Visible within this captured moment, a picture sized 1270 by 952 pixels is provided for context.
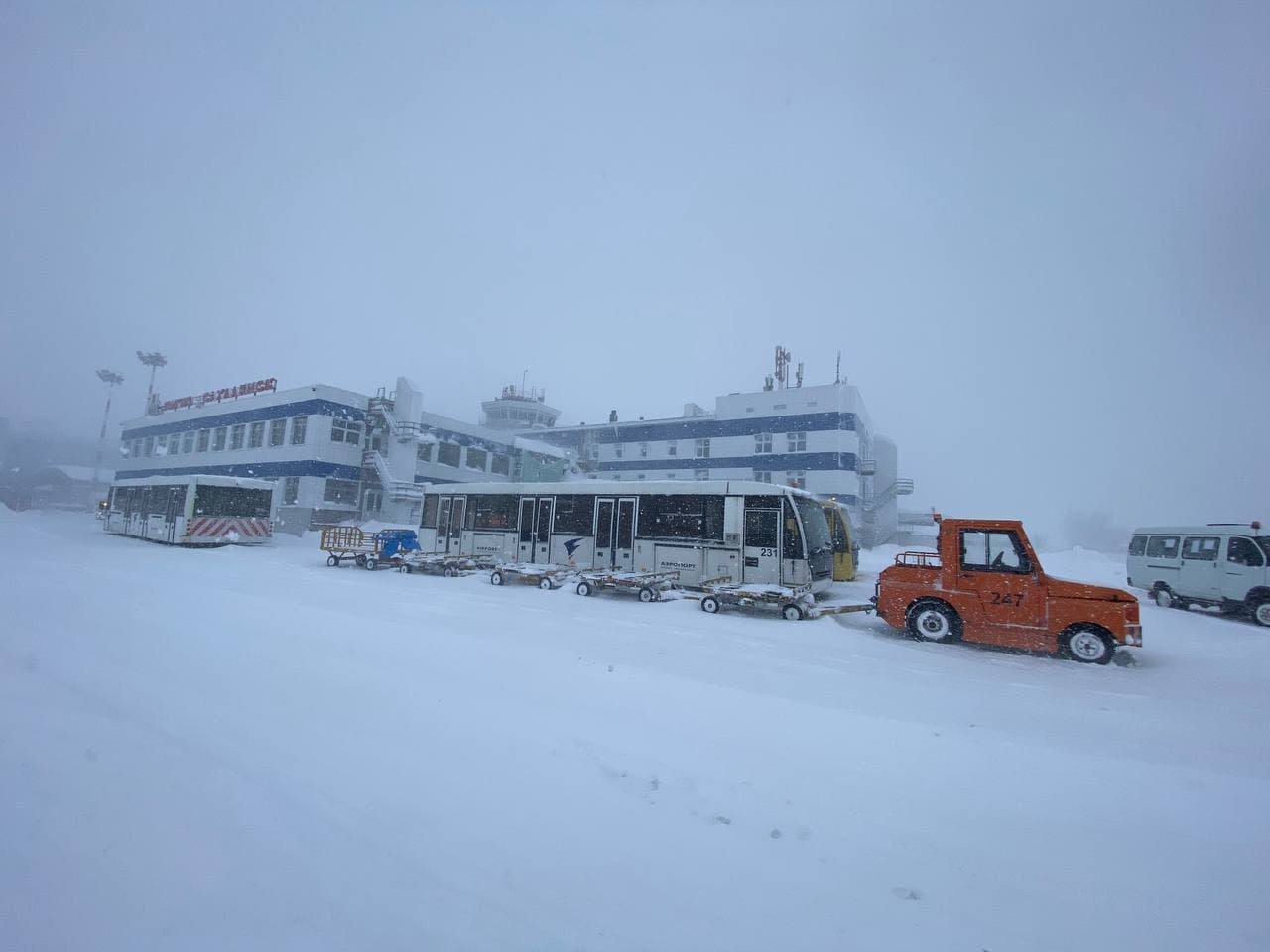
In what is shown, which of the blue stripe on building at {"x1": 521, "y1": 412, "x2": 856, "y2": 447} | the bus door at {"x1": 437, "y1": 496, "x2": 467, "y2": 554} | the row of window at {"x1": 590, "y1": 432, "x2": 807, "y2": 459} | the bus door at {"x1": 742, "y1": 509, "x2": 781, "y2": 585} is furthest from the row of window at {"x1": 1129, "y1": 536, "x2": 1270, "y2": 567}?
the row of window at {"x1": 590, "y1": 432, "x2": 807, "y2": 459}

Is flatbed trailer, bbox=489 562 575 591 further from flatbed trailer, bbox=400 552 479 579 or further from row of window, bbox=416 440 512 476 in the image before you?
row of window, bbox=416 440 512 476

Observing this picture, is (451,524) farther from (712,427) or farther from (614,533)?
(712,427)

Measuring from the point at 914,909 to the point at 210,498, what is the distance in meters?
28.6

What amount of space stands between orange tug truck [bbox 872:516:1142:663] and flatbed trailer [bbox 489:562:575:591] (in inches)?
330

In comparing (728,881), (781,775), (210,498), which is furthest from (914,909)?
(210,498)

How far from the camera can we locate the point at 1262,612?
12.9 m

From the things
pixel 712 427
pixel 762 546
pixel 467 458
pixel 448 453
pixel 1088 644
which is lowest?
pixel 1088 644

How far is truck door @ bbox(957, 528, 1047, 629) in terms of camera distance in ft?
30.3

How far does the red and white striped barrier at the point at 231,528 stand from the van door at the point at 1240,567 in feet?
112

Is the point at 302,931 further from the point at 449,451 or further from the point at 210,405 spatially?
the point at 210,405

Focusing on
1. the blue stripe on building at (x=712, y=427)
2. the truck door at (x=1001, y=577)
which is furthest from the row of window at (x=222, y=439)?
the truck door at (x=1001, y=577)

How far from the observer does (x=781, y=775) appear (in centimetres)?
430

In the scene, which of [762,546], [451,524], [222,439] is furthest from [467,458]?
[762,546]

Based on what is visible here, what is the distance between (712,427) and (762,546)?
97.5 feet
